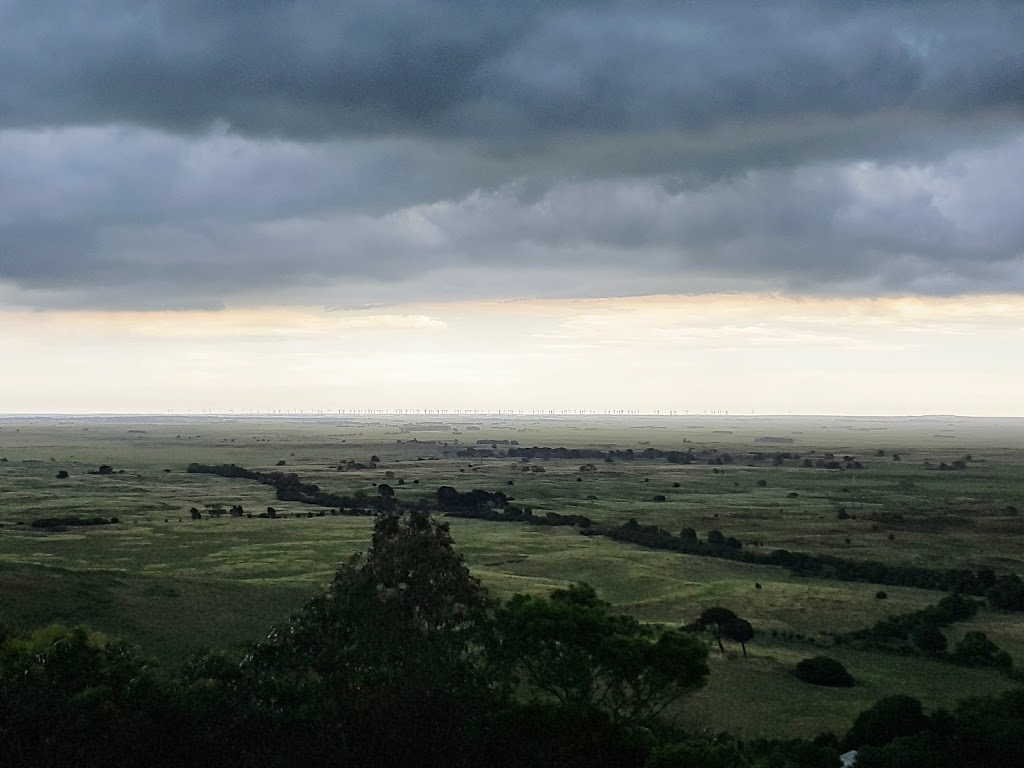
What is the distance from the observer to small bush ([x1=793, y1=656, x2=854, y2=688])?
49031 mm

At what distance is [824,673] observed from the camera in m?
49.2

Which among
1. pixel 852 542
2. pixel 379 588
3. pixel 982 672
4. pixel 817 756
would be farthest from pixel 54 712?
pixel 852 542

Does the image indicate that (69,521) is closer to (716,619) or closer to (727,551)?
(727,551)

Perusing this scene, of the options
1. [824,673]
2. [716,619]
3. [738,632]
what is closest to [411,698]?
[824,673]

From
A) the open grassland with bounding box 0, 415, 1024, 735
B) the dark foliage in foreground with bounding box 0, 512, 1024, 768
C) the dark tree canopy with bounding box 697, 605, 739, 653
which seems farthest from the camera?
the dark tree canopy with bounding box 697, 605, 739, 653

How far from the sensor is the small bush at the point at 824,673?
1930 inches

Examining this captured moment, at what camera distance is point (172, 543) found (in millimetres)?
91750

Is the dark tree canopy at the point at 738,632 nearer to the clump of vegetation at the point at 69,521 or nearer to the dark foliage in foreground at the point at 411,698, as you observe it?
the dark foliage in foreground at the point at 411,698

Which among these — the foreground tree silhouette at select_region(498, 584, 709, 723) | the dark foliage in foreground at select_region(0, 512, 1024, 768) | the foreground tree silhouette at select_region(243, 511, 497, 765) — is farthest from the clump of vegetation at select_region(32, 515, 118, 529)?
the foreground tree silhouette at select_region(498, 584, 709, 723)

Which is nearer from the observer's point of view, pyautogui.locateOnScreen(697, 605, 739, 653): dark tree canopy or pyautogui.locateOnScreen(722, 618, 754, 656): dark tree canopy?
pyautogui.locateOnScreen(722, 618, 754, 656): dark tree canopy

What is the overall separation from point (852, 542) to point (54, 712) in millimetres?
84611

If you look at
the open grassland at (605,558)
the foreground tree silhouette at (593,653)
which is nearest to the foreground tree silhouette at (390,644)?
the foreground tree silhouette at (593,653)

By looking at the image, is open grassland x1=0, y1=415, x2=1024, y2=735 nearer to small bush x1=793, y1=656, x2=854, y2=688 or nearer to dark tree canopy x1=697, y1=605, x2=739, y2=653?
small bush x1=793, y1=656, x2=854, y2=688

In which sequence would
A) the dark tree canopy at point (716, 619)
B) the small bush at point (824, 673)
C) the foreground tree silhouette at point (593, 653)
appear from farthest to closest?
the dark tree canopy at point (716, 619) → the small bush at point (824, 673) → the foreground tree silhouette at point (593, 653)
